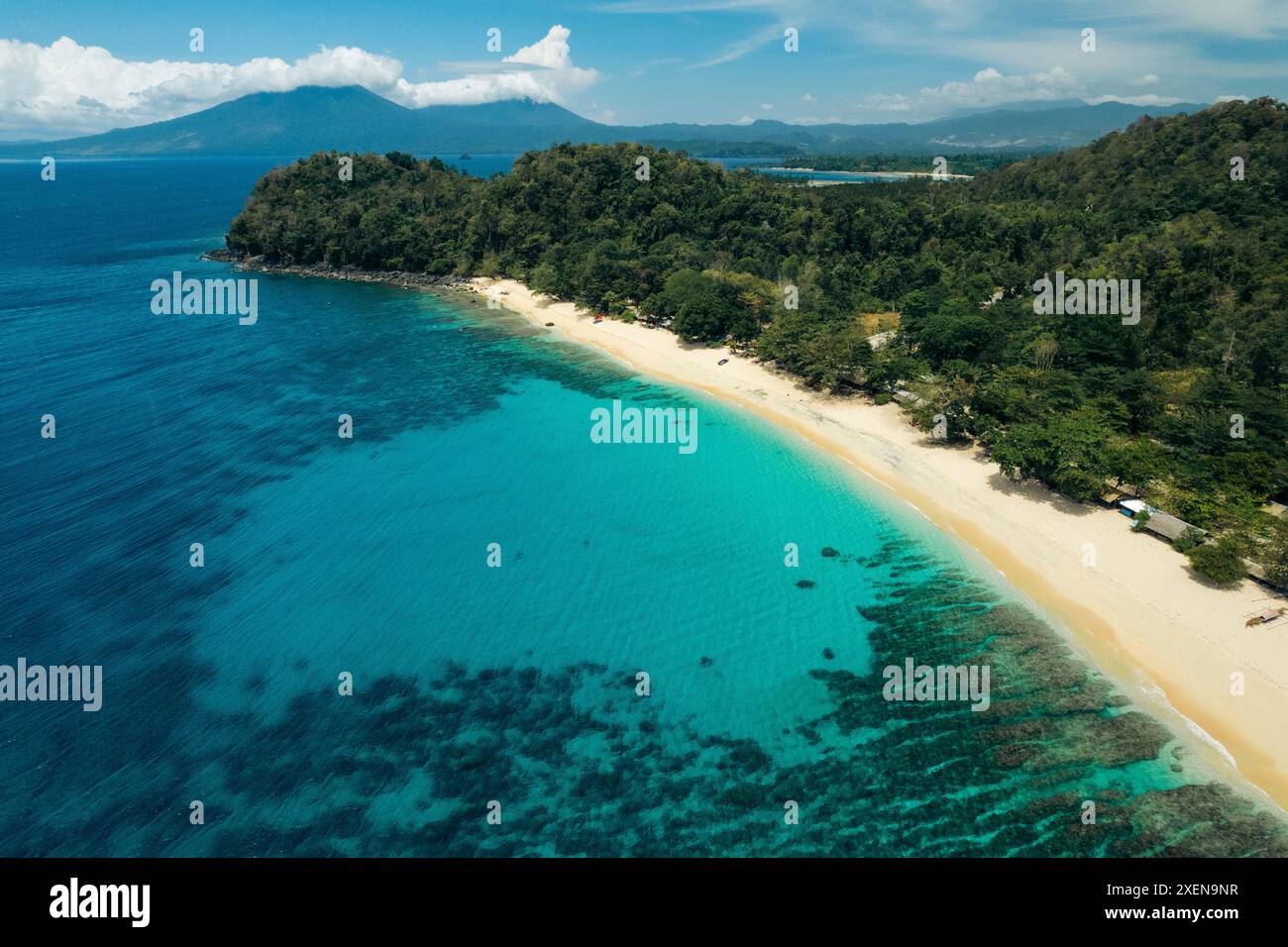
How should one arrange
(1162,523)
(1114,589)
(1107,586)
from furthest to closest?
(1162,523), (1107,586), (1114,589)

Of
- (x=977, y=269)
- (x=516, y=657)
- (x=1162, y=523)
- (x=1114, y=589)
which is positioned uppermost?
(x=977, y=269)

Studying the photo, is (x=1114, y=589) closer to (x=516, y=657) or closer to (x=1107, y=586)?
(x=1107, y=586)

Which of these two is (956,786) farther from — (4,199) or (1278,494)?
(4,199)

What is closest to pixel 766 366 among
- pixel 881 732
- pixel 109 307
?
pixel 881 732

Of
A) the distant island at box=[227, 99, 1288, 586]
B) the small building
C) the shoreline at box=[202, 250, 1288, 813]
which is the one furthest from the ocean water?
the distant island at box=[227, 99, 1288, 586]

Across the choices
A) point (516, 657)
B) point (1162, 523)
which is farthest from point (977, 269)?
point (516, 657)

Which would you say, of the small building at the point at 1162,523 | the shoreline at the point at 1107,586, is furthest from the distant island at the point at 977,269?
the shoreline at the point at 1107,586

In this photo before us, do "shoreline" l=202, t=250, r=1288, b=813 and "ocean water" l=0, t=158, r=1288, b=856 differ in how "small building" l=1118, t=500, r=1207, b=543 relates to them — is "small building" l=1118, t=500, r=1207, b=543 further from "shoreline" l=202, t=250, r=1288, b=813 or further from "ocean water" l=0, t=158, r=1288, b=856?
"ocean water" l=0, t=158, r=1288, b=856
